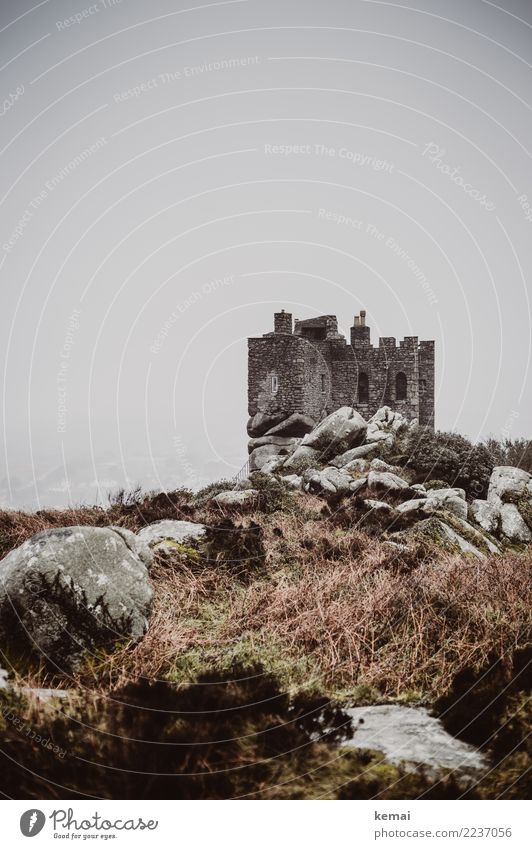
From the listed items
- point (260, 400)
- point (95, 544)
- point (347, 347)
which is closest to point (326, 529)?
point (95, 544)

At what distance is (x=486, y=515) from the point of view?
10.4m

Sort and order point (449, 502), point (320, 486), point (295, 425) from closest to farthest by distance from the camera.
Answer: point (449, 502) → point (320, 486) → point (295, 425)

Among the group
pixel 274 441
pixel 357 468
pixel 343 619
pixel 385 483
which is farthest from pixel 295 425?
pixel 343 619

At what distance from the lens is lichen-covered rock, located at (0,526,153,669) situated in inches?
196

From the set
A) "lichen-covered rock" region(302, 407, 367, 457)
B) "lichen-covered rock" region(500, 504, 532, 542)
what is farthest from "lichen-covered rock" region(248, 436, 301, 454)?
"lichen-covered rock" region(500, 504, 532, 542)

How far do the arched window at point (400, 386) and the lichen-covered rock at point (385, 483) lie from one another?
18623 mm

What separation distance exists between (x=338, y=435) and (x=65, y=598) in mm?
15576

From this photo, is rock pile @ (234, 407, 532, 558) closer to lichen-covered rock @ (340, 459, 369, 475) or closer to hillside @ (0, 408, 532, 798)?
lichen-covered rock @ (340, 459, 369, 475)

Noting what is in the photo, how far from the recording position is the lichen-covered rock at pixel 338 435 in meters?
19.6

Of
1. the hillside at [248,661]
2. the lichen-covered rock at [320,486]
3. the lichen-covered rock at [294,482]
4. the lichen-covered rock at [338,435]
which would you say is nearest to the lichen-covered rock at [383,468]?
the lichen-covered rock at [294,482]

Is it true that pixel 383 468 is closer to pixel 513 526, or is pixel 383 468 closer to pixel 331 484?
pixel 331 484

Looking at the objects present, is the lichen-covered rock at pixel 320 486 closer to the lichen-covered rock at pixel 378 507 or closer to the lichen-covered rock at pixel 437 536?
the lichen-covered rock at pixel 378 507

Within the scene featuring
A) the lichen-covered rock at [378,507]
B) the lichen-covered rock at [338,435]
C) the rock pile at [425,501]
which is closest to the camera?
the rock pile at [425,501]

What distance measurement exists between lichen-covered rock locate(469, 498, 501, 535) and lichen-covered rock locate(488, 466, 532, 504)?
201 mm
